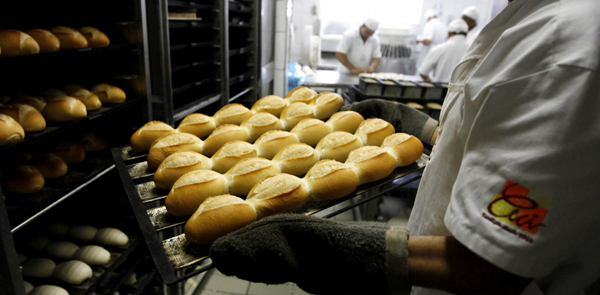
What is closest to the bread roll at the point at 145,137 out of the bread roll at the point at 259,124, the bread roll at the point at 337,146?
the bread roll at the point at 259,124

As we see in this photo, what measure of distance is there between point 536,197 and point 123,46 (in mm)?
1804

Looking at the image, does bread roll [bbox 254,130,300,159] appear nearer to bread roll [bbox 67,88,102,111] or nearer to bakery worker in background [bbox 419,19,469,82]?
bread roll [bbox 67,88,102,111]

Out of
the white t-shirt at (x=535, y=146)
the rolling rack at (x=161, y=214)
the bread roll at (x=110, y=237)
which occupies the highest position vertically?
the white t-shirt at (x=535, y=146)

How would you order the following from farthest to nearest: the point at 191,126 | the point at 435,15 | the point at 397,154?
the point at 435,15 < the point at 191,126 < the point at 397,154

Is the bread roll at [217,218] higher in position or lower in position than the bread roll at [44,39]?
lower

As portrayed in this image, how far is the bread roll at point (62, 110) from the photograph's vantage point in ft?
4.97

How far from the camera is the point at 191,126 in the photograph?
156 centimetres

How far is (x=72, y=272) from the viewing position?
1563 mm

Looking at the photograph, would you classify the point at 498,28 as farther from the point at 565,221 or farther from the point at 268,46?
the point at 268,46

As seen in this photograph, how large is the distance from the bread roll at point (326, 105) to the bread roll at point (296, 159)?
449mm

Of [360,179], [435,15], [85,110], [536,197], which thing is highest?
[435,15]

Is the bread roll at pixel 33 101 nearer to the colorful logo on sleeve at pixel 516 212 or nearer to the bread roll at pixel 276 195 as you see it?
the bread roll at pixel 276 195

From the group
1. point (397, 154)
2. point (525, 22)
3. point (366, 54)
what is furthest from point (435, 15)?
point (525, 22)

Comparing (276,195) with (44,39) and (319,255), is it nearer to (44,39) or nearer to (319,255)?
(319,255)
